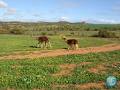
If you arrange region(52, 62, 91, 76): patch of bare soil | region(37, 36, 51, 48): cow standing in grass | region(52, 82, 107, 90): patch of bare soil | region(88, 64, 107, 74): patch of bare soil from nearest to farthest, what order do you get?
region(52, 82, 107, 90): patch of bare soil, region(52, 62, 91, 76): patch of bare soil, region(88, 64, 107, 74): patch of bare soil, region(37, 36, 51, 48): cow standing in grass

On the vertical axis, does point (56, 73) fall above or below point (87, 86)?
below

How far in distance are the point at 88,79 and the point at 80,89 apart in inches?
103

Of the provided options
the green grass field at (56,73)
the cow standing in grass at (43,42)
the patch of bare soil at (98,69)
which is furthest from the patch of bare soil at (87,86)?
the cow standing in grass at (43,42)

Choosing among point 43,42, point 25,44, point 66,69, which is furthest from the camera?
point 25,44

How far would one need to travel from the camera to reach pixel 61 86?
15.2 m

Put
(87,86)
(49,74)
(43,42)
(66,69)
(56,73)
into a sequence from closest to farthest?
(87,86) < (49,74) < (56,73) < (66,69) < (43,42)

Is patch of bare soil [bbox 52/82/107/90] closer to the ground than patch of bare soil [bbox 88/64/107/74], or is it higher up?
higher up

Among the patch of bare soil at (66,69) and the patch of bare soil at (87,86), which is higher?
the patch of bare soil at (87,86)

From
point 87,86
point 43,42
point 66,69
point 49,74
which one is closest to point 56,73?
point 49,74

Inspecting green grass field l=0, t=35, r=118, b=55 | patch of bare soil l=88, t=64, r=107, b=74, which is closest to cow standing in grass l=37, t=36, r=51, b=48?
green grass field l=0, t=35, r=118, b=55

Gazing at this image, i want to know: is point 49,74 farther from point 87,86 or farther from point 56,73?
point 87,86

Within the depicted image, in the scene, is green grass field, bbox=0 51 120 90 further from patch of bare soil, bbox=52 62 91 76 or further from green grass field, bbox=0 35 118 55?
green grass field, bbox=0 35 118 55

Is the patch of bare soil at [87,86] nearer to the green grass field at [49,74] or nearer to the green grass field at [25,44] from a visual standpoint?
the green grass field at [49,74]

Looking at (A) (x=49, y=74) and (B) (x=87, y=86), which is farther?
(A) (x=49, y=74)
